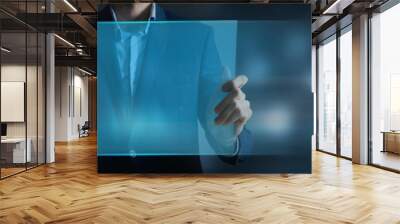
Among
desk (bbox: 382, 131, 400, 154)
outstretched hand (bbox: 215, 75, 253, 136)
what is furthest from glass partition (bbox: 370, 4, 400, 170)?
outstretched hand (bbox: 215, 75, 253, 136)

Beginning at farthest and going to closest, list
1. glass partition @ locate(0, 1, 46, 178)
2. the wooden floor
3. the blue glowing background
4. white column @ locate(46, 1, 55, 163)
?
white column @ locate(46, 1, 55, 163) < glass partition @ locate(0, 1, 46, 178) < the blue glowing background < the wooden floor

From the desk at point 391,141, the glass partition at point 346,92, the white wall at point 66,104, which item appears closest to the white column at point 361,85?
the desk at point 391,141

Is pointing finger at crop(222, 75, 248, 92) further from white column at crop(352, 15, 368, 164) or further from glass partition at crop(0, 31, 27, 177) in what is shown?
glass partition at crop(0, 31, 27, 177)

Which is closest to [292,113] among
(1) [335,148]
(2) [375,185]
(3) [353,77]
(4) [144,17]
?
(2) [375,185]

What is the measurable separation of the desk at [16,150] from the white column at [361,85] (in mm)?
7173

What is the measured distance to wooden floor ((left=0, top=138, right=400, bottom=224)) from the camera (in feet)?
13.0

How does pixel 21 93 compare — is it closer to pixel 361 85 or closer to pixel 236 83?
pixel 236 83

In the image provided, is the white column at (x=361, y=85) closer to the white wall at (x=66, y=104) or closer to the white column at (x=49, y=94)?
the white column at (x=49, y=94)

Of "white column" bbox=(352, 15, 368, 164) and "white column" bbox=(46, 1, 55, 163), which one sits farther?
"white column" bbox=(46, 1, 55, 163)

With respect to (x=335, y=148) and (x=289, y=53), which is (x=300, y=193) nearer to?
(x=289, y=53)

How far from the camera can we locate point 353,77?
8234 millimetres

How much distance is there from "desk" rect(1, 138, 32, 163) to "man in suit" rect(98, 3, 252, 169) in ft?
6.25

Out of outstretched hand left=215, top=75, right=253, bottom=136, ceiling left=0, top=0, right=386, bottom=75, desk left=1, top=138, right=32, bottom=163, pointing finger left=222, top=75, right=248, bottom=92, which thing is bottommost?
desk left=1, top=138, right=32, bottom=163

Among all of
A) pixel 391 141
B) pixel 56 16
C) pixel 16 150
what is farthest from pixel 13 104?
pixel 391 141
